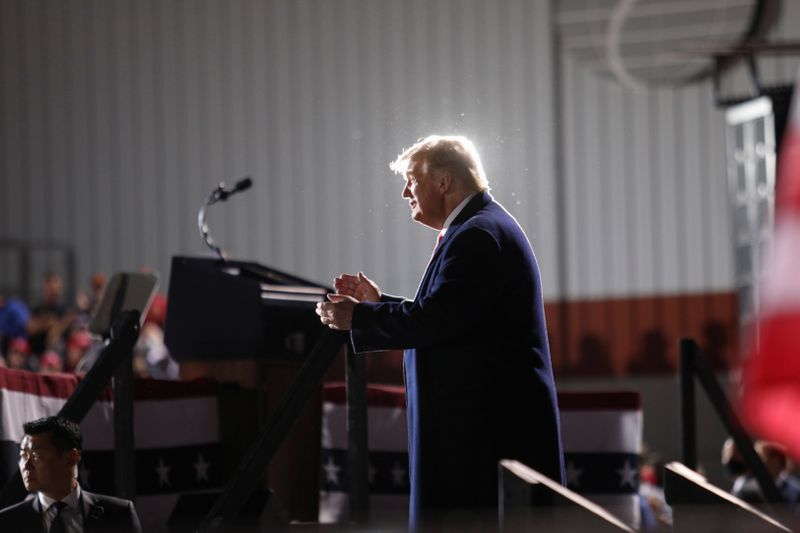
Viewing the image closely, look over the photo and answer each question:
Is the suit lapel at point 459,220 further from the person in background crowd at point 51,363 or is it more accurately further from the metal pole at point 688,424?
the person in background crowd at point 51,363

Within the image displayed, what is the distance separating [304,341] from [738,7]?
14.8 feet

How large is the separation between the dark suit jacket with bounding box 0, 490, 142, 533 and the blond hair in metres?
0.82

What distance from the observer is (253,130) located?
23.6 feet

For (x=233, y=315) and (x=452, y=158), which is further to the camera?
(x=233, y=315)

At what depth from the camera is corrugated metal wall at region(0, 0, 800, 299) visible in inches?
260

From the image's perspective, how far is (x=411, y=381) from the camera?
7.66 ft

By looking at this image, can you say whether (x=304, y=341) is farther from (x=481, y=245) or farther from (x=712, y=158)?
(x=712, y=158)

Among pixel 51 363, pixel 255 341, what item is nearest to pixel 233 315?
pixel 255 341

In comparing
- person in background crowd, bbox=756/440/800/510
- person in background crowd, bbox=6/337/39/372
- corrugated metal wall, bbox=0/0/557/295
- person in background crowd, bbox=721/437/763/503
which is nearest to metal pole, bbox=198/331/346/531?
person in background crowd, bbox=721/437/763/503

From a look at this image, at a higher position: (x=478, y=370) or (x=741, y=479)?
(x=478, y=370)

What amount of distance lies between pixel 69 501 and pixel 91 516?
2.0 inches

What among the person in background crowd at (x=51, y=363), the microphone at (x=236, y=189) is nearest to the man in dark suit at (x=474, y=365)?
the microphone at (x=236, y=189)

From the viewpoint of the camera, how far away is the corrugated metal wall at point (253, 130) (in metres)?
6.60

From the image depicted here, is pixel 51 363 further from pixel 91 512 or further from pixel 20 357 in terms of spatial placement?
pixel 91 512
